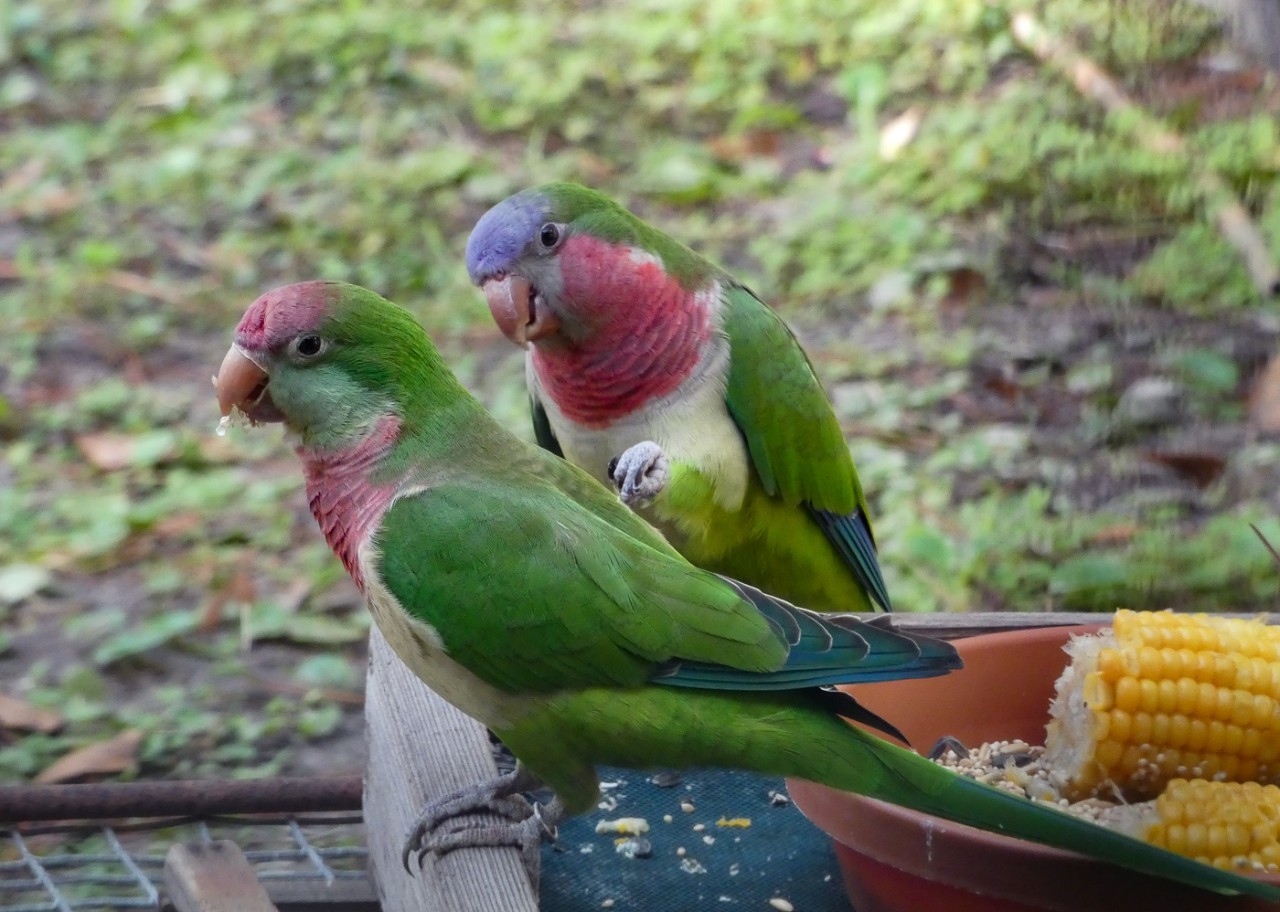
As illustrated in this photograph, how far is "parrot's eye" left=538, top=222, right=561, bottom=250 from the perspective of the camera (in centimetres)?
269

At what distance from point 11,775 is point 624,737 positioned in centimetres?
217

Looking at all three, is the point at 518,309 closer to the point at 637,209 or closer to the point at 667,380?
the point at 667,380

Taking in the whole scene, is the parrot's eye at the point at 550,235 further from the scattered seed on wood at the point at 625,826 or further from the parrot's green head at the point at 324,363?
the scattered seed on wood at the point at 625,826

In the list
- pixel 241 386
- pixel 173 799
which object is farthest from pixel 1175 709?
pixel 173 799

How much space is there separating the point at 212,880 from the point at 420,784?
1.39 feet

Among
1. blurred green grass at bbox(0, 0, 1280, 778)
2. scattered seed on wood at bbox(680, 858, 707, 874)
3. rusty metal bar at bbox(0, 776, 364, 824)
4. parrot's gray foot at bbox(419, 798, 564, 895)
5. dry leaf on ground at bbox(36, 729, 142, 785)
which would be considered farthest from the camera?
blurred green grass at bbox(0, 0, 1280, 778)

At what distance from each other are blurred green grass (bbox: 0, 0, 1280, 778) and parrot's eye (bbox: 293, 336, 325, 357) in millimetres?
1849

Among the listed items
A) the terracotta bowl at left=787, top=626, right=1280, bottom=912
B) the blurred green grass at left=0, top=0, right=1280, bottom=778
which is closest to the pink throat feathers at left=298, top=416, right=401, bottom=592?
the terracotta bowl at left=787, top=626, right=1280, bottom=912

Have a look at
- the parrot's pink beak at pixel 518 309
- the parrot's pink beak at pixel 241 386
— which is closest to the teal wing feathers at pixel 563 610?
the parrot's pink beak at pixel 241 386

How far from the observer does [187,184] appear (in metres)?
6.27

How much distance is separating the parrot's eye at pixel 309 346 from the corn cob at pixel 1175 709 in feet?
3.72

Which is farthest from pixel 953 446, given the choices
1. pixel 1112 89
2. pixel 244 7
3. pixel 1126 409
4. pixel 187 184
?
pixel 244 7

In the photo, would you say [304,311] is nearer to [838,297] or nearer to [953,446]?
[953,446]

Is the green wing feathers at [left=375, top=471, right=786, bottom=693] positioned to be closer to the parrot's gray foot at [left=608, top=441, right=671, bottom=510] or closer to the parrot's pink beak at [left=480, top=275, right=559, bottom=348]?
the parrot's gray foot at [left=608, top=441, right=671, bottom=510]
